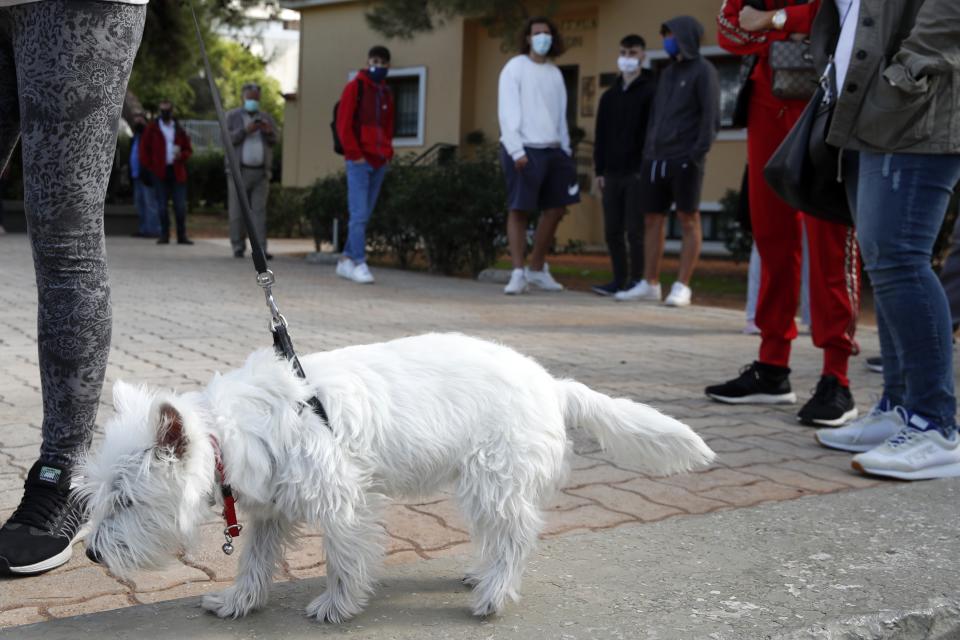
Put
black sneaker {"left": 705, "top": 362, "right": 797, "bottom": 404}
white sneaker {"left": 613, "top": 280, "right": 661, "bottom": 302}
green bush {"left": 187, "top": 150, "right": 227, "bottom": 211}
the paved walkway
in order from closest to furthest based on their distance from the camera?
1. the paved walkway
2. black sneaker {"left": 705, "top": 362, "right": 797, "bottom": 404}
3. white sneaker {"left": 613, "top": 280, "right": 661, "bottom": 302}
4. green bush {"left": 187, "top": 150, "right": 227, "bottom": 211}

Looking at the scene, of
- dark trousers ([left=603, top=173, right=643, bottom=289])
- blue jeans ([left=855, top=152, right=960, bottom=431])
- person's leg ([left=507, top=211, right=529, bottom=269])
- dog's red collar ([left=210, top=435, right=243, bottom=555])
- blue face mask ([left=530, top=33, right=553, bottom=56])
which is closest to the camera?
dog's red collar ([left=210, top=435, right=243, bottom=555])

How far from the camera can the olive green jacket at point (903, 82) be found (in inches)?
154

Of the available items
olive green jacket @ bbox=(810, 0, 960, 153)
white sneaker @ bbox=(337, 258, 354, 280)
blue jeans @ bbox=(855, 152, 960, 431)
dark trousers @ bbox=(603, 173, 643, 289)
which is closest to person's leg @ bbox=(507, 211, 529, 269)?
dark trousers @ bbox=(603, 173, 643, 289)

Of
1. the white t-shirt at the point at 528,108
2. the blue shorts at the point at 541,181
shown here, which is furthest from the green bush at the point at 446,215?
the white t-shirt at the point at 528,108

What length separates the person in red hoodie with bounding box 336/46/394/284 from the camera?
11.8 m

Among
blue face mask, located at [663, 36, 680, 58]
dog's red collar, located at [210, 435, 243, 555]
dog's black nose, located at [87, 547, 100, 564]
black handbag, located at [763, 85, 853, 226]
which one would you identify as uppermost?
blue face mask, located at [663, 36, 680, 58]

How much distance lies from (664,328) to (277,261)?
7.85 m

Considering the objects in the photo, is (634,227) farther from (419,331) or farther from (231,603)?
(231,603)

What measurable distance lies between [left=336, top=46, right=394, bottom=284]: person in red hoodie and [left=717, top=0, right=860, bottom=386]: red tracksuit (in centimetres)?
690

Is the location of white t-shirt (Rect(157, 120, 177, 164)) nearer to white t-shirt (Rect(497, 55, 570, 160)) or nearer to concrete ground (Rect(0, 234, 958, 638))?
concrete ground (Rect(0, 234, 958, 638))

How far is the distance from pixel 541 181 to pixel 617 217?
3.45 ft

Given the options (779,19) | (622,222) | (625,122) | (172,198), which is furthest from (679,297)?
(172,198)

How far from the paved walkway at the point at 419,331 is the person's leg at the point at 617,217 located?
110 centimetres

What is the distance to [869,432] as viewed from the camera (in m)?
4.65
